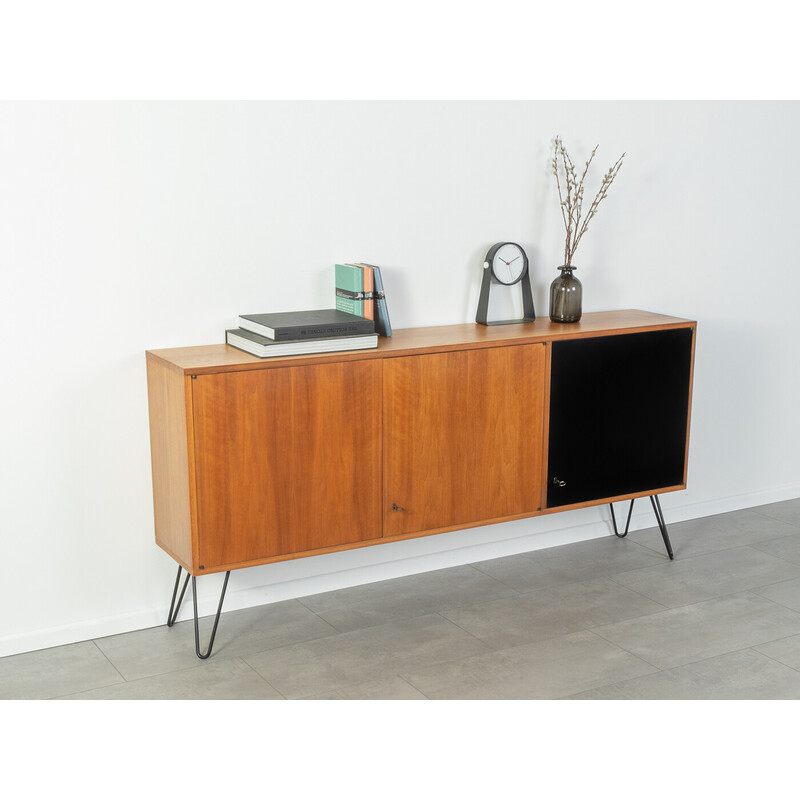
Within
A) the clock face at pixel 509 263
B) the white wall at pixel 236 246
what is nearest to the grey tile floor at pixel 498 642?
the white wall at pixel 236 246

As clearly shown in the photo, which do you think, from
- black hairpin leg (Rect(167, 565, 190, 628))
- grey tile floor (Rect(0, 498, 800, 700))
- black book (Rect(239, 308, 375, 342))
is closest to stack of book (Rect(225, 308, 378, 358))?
black book (Rect(239, 308, 375, 342))

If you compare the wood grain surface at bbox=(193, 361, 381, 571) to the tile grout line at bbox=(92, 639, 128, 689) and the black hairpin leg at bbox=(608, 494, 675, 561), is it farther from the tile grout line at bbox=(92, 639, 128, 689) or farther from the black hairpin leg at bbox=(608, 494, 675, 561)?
the black hairpin leg at bbox=(608, 494, 675, 561)

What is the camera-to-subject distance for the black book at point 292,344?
9.57ft

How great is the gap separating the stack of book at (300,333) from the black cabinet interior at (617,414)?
2.34 ft

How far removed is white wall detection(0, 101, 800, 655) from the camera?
9.61 feet

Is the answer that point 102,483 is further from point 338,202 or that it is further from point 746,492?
point 746,492

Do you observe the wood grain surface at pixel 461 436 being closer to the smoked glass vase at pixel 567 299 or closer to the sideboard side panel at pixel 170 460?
the smoked glass vase at pixel 567 299

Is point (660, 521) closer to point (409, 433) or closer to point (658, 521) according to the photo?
point (658, 521)

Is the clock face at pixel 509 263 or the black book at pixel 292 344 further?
the clock face at pixel 509 263

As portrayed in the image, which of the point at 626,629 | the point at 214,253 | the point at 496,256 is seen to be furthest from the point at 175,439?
the point at 626,629

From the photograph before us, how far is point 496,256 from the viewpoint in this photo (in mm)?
3555

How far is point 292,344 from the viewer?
2.93 meters

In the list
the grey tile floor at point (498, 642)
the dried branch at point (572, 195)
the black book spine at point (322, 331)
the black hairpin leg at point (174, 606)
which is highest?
the dried branch at point (572, 195)

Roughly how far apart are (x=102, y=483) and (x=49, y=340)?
0.47m
